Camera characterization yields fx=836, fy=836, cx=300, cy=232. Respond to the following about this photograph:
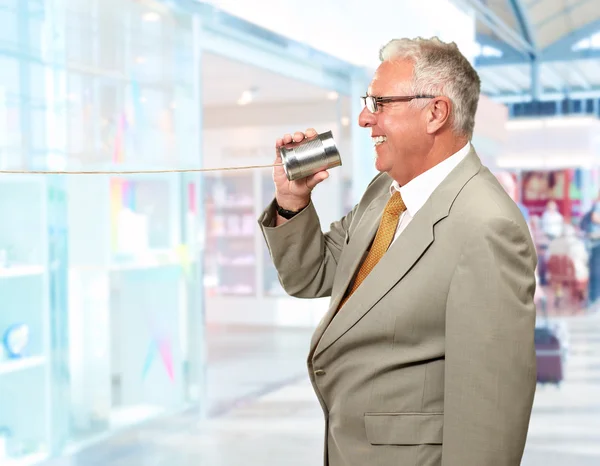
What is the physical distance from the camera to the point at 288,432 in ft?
14.8

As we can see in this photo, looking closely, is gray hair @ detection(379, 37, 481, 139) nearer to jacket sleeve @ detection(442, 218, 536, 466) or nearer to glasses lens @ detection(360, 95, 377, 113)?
glasses lens @ detection(360, 95, 377, 113)

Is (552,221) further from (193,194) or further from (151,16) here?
(151,16)

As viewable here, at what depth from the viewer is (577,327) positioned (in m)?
5.04

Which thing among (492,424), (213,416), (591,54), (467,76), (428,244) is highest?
(591,54)

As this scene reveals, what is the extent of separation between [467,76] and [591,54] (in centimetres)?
388

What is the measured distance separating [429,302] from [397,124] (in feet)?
1.07

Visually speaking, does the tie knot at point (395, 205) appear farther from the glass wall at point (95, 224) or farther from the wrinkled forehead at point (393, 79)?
the glass wall at point (95, 224)

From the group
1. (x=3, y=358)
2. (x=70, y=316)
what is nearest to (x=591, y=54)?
(x=70, y=316)

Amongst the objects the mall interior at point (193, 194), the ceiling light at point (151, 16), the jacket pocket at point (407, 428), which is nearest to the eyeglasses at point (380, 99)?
the jacket pocket at point (407, 428)

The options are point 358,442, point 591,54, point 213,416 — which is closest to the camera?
point 358,442

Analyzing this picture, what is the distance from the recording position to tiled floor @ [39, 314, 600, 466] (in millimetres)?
3984

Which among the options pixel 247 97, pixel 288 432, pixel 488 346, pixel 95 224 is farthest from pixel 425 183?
pixel 247 97

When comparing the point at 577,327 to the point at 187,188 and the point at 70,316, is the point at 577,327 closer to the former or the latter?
the point at 187,188

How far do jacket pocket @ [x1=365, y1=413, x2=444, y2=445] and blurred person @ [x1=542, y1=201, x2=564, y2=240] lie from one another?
3867mm
